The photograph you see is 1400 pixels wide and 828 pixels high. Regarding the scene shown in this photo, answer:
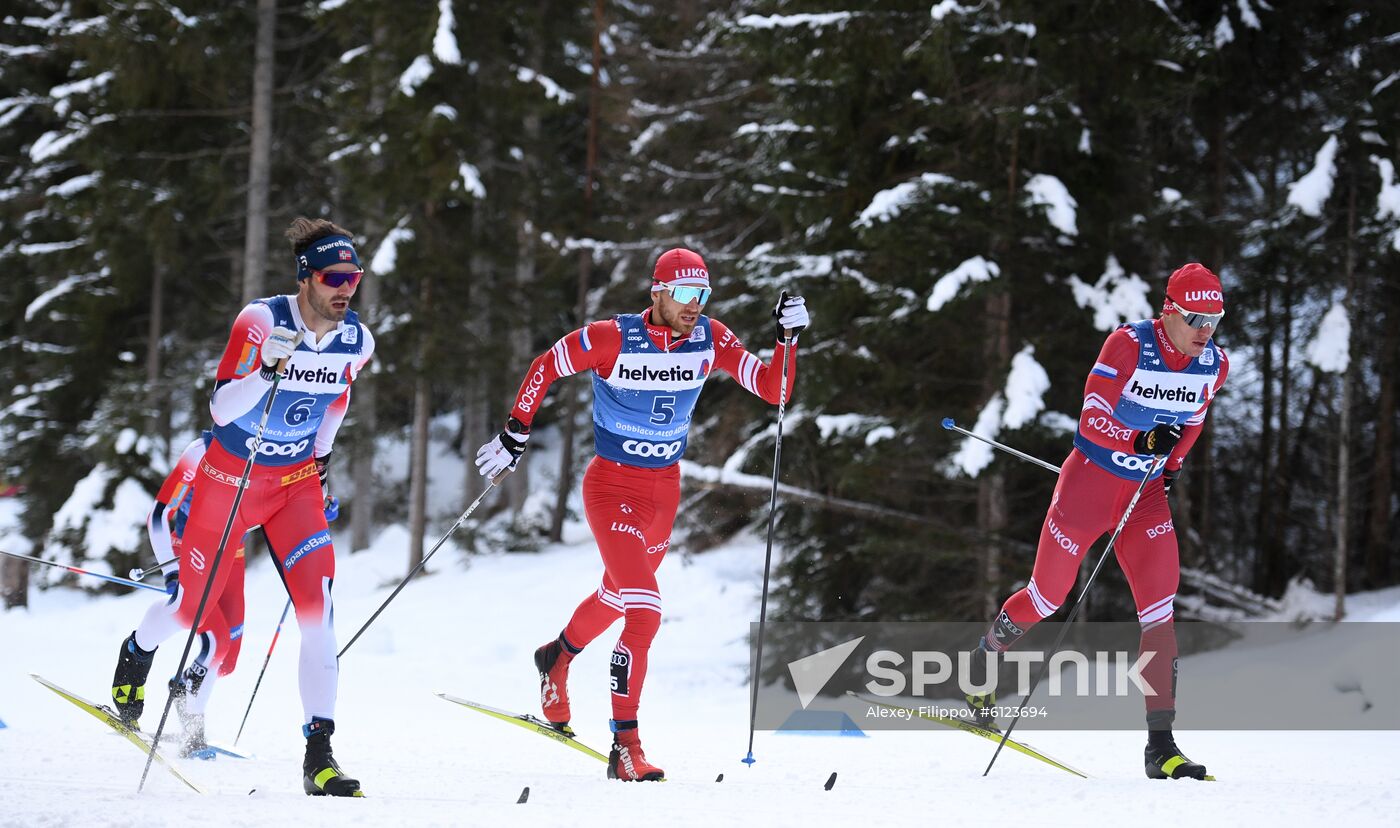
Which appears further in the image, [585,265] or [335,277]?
[585,265]

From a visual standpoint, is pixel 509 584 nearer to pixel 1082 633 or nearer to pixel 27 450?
pixel 1082 633

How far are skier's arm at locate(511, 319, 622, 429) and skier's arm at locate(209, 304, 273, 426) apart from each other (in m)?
1.14

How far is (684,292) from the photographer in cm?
532

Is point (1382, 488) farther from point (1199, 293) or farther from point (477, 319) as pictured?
point (477, 319)

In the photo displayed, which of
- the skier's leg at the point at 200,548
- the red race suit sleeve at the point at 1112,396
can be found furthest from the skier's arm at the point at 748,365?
the skier's leg at the point at 200,548

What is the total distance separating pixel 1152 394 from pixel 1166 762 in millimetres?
1711

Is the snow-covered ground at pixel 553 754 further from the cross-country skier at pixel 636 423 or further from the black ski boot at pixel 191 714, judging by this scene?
the cross-country skier at pixel 636 423

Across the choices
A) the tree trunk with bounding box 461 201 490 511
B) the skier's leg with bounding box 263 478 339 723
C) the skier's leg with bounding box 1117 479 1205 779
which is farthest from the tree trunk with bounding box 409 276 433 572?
the skier's leg with bounding box 1117 479 1205 779

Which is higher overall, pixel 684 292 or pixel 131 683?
pixel 684 292

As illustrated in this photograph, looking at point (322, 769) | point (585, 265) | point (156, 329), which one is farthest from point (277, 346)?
point (156, 329)

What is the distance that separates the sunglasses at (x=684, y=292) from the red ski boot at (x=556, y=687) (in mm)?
1840

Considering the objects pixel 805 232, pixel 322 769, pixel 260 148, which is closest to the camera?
pixel 322 769

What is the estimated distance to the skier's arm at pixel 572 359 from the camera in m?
5.40

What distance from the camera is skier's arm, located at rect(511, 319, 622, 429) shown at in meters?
5.40
